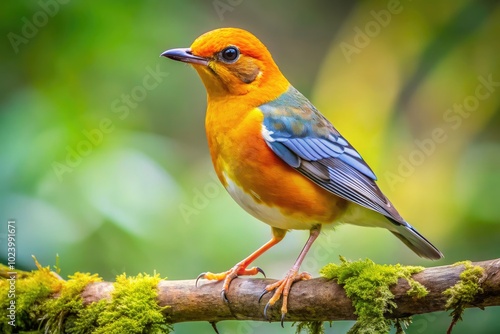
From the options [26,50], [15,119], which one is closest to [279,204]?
[15,119]

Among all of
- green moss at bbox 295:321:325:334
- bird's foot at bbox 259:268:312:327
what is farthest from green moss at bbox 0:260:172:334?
green moss at bbox 295:321:325:334

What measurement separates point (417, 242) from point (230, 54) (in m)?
1.52

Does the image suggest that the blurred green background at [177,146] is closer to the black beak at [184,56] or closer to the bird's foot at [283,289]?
the bird's foot at [283,289]

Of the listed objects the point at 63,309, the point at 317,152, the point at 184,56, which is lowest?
the point at 63,309

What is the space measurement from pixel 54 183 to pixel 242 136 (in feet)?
3.84

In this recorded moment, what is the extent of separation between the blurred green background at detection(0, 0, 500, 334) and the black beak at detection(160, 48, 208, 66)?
81cm

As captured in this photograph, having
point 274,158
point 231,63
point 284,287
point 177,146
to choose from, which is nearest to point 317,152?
point 274,158

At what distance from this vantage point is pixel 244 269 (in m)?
3.84

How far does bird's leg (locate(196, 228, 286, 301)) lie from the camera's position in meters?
3.51

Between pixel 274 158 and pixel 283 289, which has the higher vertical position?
pixel 274 158

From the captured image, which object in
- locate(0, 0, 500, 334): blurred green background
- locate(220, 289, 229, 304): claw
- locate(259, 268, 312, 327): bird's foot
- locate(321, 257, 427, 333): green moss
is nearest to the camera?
locate(321, 257, 427, 333): green moss

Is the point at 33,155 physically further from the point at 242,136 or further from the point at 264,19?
the point at 264,19

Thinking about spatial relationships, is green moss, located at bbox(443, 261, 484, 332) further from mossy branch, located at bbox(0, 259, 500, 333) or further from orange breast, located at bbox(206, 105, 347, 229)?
orange breast, located at bbox(206, 105, 347, 229)

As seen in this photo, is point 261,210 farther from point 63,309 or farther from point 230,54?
point 63,309
